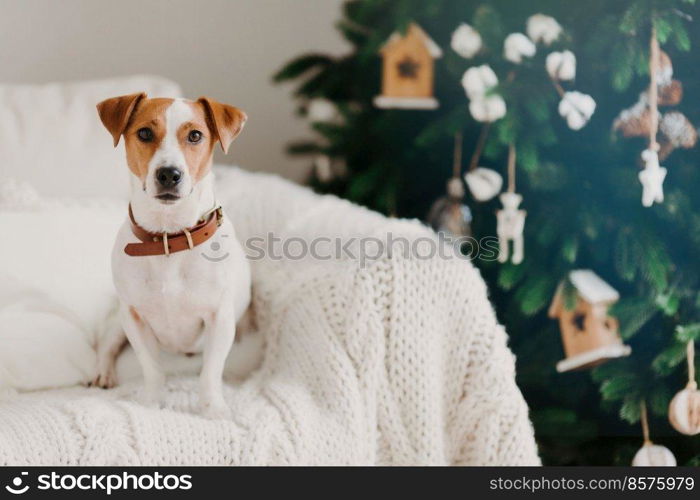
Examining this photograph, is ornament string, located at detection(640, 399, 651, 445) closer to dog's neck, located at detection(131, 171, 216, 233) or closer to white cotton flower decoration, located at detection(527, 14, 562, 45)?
white cotton flower decoration, located at detection(527, 14, 562, 45)

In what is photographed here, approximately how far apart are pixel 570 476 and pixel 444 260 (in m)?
0.41

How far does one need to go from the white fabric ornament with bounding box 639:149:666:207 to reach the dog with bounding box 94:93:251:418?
749mm

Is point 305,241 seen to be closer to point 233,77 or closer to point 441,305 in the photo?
point 441,305

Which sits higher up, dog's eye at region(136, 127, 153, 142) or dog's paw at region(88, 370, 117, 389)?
dog's eye at region(136, 127, 153, 142)

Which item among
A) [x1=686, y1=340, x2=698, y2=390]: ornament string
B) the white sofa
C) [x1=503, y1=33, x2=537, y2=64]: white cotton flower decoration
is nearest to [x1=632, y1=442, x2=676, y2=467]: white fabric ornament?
[x1=686, y1=340, x2=698, y2=390]: ornament string

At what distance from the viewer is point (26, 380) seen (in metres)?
1.27

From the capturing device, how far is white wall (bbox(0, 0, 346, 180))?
6.34 ft

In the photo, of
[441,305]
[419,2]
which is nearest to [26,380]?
[441,305]

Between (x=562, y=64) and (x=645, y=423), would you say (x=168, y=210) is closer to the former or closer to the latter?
(x=562, y=64)

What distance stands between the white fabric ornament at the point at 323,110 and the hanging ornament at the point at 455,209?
0.33m

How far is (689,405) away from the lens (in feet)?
4.63

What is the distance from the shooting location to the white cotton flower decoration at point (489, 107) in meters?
1.47

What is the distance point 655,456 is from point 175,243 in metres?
1.08

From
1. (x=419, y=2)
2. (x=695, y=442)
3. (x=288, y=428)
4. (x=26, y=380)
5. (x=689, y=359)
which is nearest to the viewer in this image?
(x=288, y=428)
